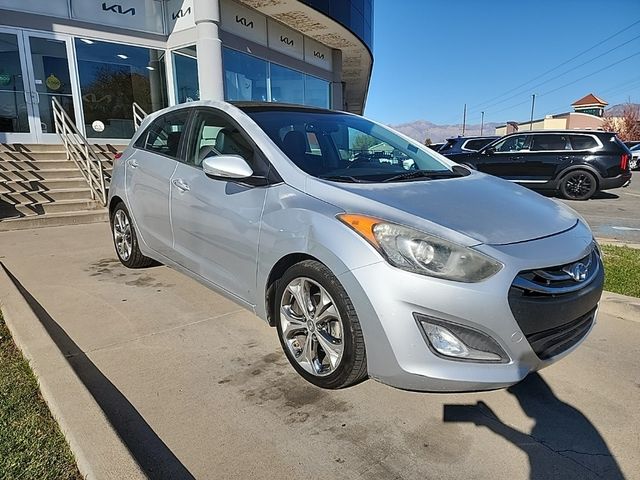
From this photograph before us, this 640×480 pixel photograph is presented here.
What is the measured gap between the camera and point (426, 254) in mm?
2129

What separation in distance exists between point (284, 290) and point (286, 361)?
550 millimetres

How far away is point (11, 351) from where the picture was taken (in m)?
2.86

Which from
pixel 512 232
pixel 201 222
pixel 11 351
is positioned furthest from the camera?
pixel 201 222

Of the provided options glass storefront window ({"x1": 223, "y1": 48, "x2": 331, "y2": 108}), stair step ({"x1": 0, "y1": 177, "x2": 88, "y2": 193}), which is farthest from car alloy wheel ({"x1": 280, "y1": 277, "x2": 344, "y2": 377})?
glass storefront window ({"x1": 223, "y1": 48, "x2": 331, "y2": 108})

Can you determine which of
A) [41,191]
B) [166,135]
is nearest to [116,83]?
[41,191]

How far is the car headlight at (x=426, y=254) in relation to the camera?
2.06 meters

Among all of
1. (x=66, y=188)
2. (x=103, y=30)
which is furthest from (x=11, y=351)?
(x=103, y=30)

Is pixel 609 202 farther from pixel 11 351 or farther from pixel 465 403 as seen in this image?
pixel 11 351

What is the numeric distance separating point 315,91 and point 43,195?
11.4m

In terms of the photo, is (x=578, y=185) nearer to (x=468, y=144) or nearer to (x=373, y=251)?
(x=468, y=144)

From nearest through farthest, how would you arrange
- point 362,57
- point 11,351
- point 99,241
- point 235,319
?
point 11,351 → point 235,319 → point 99,241 → point 362,57

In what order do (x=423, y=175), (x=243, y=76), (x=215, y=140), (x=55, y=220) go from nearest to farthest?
(x=423, y=175), (x=215, y=140), (x=55, y=220), (x=243, y=76)

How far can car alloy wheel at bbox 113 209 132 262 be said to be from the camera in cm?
458

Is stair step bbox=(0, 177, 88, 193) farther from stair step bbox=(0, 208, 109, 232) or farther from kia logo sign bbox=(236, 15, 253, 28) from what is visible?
kia logo sign bbox=(236, 15, 253, 28)
